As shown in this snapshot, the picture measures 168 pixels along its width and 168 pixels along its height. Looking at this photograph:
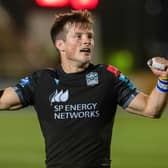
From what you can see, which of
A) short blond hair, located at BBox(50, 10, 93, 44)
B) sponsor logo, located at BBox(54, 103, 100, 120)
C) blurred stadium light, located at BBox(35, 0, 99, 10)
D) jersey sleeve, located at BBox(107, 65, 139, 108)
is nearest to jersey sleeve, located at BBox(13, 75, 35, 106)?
sponsor logo, located at BBox(54, 103, 100, 120)

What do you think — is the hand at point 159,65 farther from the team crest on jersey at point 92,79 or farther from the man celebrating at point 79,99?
the team crest on jersey at point 92,79

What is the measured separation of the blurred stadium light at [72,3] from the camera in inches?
628

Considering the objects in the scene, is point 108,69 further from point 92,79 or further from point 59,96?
point 59,96

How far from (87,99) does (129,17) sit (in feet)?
43.5

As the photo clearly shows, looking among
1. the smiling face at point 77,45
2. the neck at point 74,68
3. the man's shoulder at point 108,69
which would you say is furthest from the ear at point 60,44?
the man's shoulder at point 108,69

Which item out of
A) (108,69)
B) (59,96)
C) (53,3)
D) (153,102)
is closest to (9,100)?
(59,96)

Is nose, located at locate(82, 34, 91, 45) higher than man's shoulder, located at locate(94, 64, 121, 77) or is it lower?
higher

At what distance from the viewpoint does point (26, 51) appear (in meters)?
19.0

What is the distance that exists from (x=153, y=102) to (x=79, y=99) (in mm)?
523

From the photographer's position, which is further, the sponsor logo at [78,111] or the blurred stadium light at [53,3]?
the blurred stadium light at [53,3]

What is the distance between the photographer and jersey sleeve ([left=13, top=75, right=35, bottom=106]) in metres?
5.82

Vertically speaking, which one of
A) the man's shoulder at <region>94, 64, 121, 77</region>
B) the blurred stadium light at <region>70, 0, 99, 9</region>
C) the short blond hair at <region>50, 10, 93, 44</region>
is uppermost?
the short blond hair at <region>50, 10, 93, 44</region>

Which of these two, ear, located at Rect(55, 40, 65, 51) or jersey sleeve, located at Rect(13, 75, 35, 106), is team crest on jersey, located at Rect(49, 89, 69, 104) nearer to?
jersey sleeve, located at Rect(13, 75, 35, 106)

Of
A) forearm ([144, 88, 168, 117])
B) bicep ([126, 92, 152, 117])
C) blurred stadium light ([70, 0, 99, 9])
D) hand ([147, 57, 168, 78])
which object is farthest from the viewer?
blurred stadium light ([70, 0, 99, 9])
